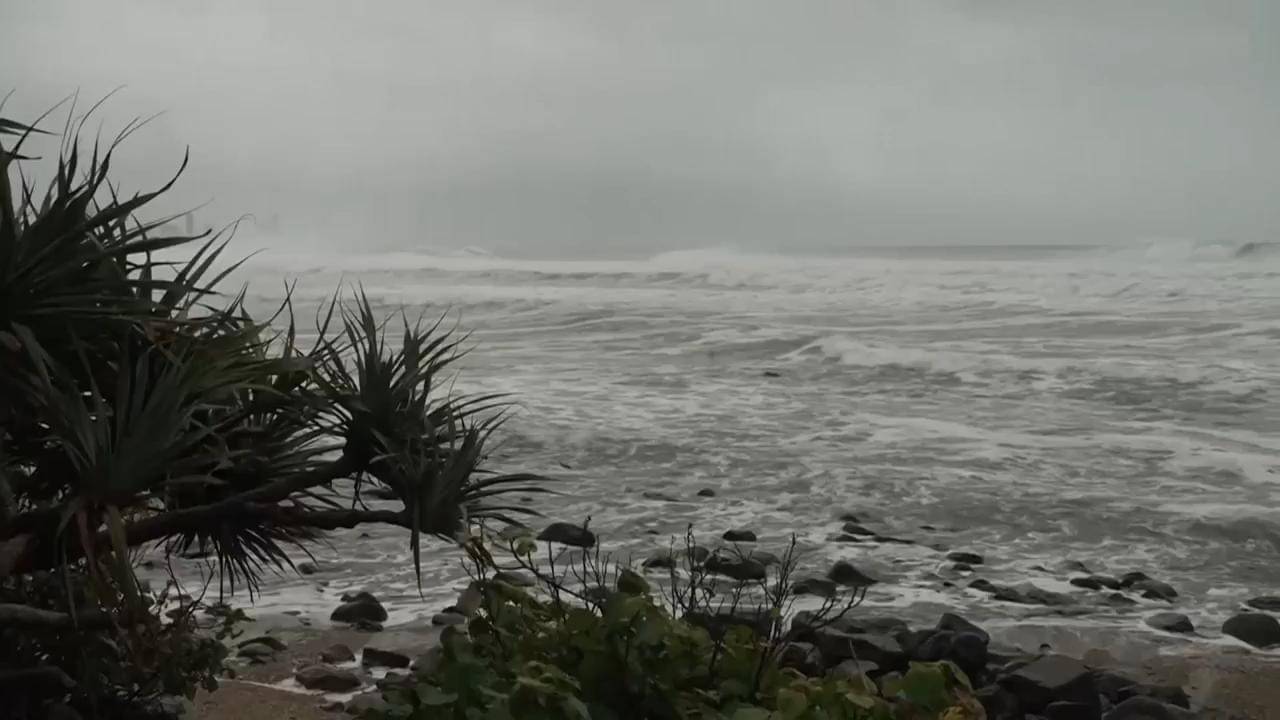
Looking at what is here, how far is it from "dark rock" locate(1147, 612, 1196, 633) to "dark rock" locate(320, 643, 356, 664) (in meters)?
2.86

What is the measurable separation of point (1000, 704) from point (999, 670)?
26 cm

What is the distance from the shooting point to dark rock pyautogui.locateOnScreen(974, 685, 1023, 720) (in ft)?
10.4

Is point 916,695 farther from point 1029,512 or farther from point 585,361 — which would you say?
point 585,361

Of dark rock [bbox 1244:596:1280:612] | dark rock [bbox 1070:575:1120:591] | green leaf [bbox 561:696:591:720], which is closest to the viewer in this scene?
green leaf [bbox 561:696:591:720]

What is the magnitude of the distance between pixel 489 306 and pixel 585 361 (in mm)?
5623

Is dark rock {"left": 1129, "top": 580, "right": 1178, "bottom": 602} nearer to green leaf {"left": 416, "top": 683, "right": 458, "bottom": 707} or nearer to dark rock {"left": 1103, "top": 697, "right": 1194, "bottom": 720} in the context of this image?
dark rock {"left": 1103, "top": 697, "right": 1194, "bottom": 720}

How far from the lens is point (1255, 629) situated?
4.31m

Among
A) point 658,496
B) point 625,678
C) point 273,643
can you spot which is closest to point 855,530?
point 658,496

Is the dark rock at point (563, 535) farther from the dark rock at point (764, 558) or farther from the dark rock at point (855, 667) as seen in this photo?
the dark rock at point (855, 667)

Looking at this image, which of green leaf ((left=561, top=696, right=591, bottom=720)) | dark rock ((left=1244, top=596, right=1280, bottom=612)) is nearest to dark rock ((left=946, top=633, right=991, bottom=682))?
dark rock ((left=1244, top=596, right=1280, bottom=612))

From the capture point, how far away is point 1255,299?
55.2 feet

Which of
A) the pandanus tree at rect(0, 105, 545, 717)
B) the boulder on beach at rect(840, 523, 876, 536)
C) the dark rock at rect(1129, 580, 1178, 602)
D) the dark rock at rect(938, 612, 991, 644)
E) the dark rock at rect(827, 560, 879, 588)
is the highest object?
the pandanus tree at rect(0, 105, 545, 717)

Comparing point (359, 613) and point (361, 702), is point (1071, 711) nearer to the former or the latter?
point (361, 702)

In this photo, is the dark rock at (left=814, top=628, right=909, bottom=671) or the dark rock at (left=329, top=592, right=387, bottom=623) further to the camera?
the dark rock at (left=329, top=592, right=387, bottom=623)
